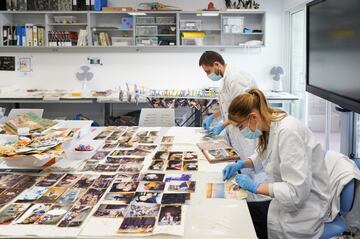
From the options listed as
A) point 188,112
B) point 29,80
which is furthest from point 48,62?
point 188,112

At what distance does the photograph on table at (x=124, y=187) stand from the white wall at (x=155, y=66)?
161 inches

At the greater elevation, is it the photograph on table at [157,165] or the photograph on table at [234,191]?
the photograph on table at [157,165]

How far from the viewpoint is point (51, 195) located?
1874 mm

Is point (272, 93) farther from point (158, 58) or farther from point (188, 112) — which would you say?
point (158, 58)

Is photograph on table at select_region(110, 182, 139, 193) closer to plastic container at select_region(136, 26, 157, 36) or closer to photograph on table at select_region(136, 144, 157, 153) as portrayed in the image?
photograph on table at select_region(136, 144, 157, 153)

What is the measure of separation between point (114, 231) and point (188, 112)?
180 inches

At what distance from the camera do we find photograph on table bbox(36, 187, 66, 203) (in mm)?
1812

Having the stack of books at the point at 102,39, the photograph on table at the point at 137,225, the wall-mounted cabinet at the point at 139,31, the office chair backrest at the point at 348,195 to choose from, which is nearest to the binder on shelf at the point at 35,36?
the wall-mounted cabinet at the point at 139,31

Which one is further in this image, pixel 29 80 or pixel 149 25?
pixel 29 80

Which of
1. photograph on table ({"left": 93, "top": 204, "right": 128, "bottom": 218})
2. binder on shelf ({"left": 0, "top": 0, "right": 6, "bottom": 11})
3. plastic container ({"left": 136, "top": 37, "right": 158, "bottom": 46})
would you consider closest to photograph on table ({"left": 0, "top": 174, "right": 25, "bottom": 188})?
photograph on table ({"left": 93, "top": 204, "right": 128, "bottom": 218})

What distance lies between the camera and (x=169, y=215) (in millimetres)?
1648

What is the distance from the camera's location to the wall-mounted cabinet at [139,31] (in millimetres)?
5629

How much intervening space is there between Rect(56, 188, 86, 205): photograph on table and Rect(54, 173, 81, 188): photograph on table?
0.28 feet

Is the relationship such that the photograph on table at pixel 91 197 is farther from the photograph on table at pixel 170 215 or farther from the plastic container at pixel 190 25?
the plastic container at pixel 190 25
